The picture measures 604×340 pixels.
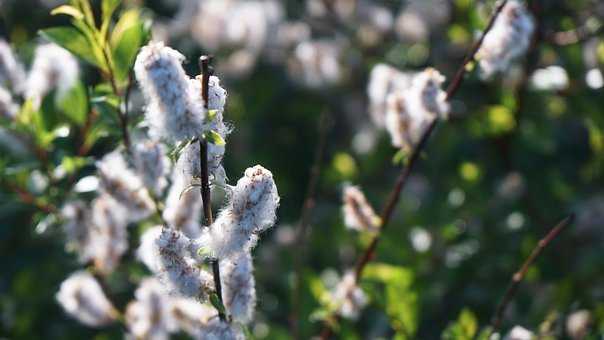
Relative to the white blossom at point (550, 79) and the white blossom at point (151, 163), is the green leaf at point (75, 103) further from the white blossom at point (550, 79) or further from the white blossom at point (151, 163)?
the white blossom at point (550, 79)

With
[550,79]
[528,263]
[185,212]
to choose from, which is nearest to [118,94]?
[185,212]

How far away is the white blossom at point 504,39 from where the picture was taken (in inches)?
63.3

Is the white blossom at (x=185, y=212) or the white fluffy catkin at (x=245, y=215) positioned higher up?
the white blossom at (x=185, y=212)

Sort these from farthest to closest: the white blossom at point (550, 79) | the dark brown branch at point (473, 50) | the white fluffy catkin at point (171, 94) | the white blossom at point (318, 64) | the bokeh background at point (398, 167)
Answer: the white blossom at point (318, 64) → the white blossom at point (550, 79) → the bokeh background at point (398, 167) → the dark brown branch at point (473, 50) → the white fluffy catkin at point (171, 94)

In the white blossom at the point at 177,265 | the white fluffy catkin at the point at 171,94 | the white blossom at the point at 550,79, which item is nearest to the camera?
the white fluffy catkin at the point at 171,94

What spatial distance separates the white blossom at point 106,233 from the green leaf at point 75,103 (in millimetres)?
279

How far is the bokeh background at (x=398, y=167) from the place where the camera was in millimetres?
2285

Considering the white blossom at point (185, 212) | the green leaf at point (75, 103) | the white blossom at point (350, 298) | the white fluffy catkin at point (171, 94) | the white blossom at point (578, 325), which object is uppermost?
the green leaf at point (75, 103)

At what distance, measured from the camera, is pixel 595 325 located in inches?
74.4

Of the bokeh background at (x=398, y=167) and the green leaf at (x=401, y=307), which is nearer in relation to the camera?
the green leaf at (x=401, y=307)

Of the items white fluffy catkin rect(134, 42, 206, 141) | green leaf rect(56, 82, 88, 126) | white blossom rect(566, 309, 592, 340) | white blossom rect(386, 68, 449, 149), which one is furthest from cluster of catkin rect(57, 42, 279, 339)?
white blossom rect(566, 309, 592, 340)

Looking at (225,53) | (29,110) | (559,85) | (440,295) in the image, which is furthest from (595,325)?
(225,53)

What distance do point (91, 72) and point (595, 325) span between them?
218cm

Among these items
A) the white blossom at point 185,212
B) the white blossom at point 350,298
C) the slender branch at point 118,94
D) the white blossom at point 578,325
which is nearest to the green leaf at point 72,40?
the slender branch at point 118,94
